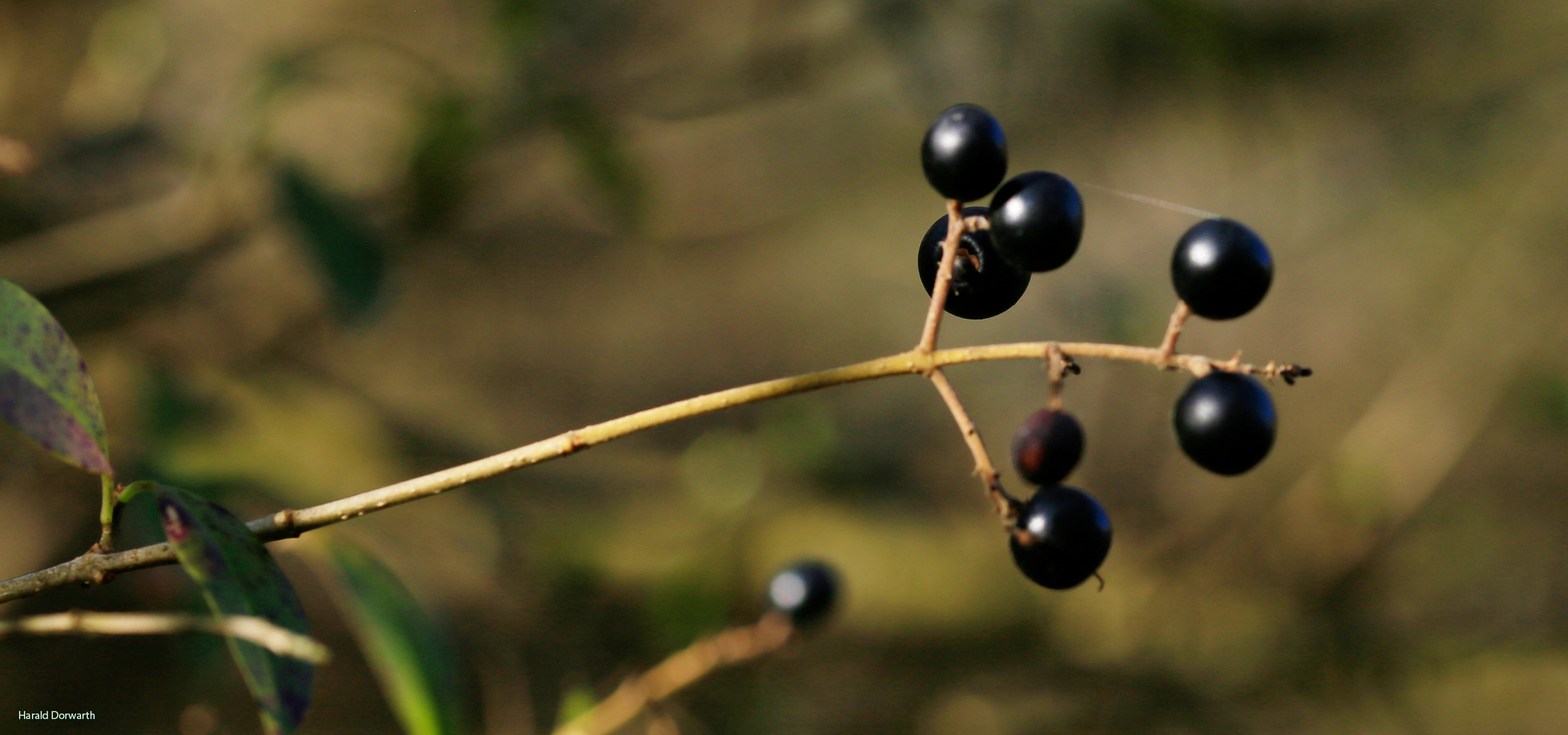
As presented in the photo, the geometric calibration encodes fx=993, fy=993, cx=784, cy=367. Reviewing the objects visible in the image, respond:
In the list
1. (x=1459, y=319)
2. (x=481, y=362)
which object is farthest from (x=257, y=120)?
(x=1459, y=319)

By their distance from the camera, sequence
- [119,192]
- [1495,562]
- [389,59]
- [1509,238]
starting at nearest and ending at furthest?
[119,192] → [389,59] → [1509,238] → [1495,562]

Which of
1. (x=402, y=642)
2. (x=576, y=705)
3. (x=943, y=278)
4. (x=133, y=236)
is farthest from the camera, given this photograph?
(x=133, y=236)

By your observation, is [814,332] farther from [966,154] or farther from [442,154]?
[966,154]

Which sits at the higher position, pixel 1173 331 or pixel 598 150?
pixel 598 150

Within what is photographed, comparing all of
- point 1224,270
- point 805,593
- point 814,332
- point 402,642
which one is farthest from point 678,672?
point 814,332

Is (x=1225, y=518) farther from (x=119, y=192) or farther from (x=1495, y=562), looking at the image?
(x=119, y=192)

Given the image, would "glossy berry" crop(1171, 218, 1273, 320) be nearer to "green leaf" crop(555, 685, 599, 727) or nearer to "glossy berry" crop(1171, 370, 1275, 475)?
"glossy berry" crop(1171, 370, 1275, 475)

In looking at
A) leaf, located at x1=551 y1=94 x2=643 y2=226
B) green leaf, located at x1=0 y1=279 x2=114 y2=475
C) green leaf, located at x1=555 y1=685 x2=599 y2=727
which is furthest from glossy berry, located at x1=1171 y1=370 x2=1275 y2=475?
leaf, located at x1=551 y1=94 x2=643 y2=226
